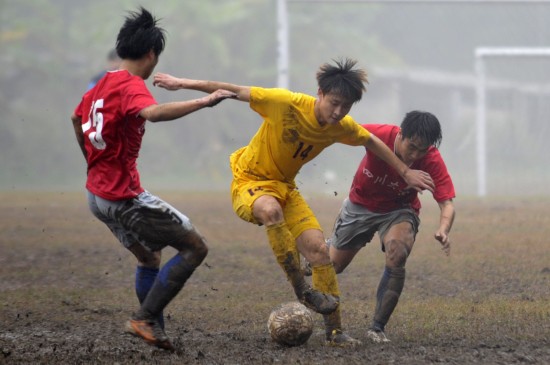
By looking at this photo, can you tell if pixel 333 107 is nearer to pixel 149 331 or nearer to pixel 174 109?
pixel 174 109

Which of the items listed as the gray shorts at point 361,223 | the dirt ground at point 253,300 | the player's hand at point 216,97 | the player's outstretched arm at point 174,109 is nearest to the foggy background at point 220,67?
the dirt ground at point 253,300

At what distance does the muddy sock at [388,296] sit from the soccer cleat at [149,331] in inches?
65.9

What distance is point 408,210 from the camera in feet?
24.9

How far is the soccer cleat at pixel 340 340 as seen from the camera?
683 centimetres

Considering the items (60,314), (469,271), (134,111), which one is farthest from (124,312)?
(469,271)

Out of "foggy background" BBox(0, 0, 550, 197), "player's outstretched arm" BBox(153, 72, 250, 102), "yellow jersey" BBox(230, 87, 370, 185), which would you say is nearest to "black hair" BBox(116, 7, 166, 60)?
"player's outstretched arm" BBox(153, 72, 250, 102)

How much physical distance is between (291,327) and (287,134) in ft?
4.50

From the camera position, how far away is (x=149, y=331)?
20.5 ft

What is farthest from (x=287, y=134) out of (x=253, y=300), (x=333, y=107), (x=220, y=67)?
(x=220, y=67)

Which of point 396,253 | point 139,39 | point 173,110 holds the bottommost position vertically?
point 396,253

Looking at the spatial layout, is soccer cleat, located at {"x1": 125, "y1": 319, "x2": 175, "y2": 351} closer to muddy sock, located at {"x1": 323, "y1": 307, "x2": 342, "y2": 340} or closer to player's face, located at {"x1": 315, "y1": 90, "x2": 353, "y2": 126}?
muddy sock, located at {"x1": 323, "y1": 307, "x2": 342, "y2": 340}

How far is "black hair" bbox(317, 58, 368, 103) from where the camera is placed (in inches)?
271

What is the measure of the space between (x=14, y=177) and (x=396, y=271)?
28.2 meters

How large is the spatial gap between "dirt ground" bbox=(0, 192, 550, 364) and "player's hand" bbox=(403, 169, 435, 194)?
108 cm
